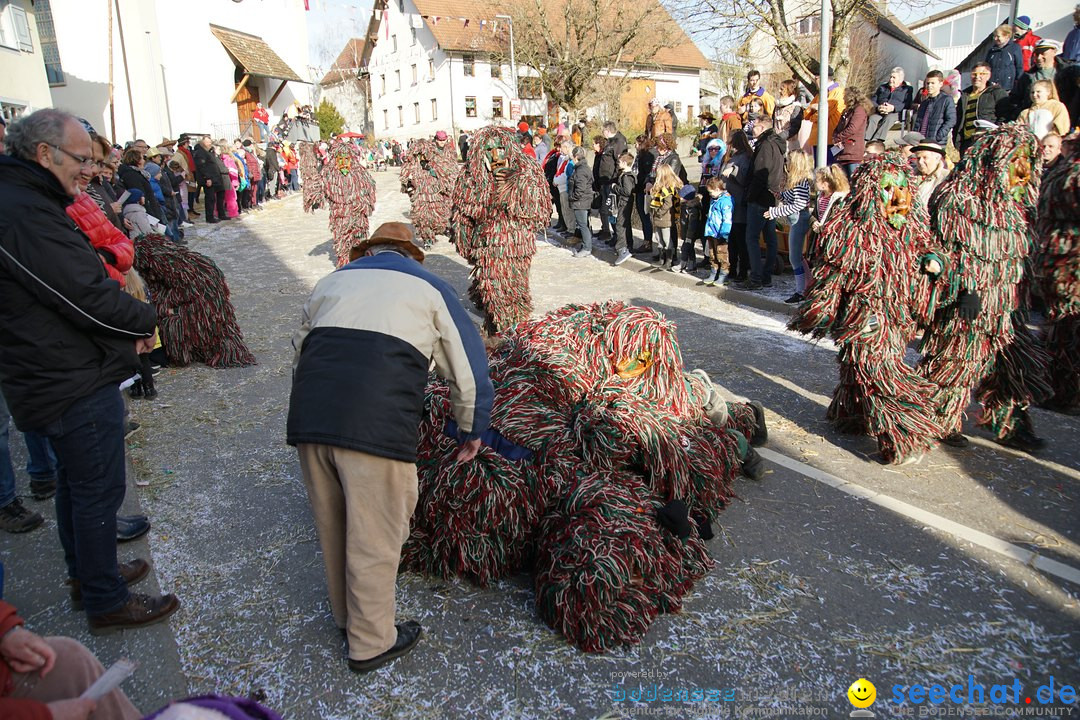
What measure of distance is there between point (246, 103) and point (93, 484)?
2929cm

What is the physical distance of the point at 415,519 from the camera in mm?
3186

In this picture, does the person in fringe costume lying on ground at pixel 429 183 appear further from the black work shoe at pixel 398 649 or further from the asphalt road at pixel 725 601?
the black work shoe at pixel 398 649

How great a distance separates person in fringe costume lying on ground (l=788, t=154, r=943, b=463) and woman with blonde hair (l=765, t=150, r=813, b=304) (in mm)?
3453

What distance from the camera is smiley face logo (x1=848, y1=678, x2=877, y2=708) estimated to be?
248 centimetres

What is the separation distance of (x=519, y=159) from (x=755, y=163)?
319 cm

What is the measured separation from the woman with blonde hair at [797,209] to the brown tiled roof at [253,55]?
23939 mm

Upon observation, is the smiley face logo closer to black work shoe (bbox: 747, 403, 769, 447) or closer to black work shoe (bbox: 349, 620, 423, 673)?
black work shoe (bbox: 349, 620, 423, 673)

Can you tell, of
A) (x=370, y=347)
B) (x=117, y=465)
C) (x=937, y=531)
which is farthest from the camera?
(x=937, y=531)

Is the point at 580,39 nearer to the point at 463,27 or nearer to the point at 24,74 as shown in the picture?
the point at 463,27

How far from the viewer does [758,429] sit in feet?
14.5

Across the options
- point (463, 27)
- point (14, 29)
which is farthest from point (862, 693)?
point (463, 27)

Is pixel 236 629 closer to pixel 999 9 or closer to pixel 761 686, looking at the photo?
→ pixel 761 686

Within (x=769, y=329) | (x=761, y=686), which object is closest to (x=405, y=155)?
(x=769, y=329)

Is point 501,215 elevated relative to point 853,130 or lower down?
lower down
